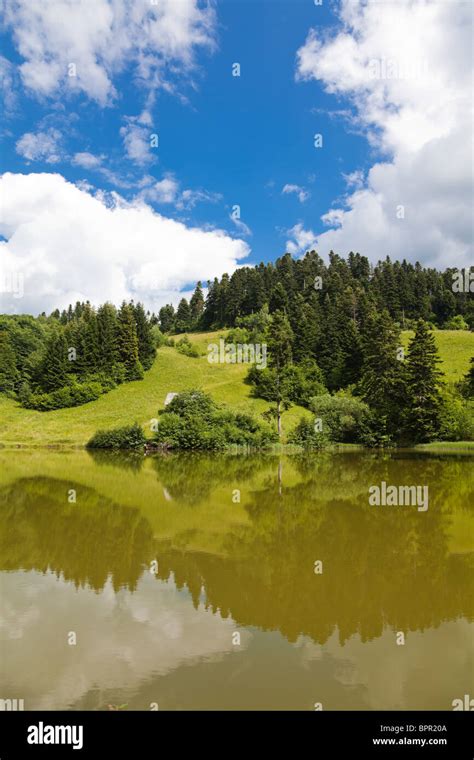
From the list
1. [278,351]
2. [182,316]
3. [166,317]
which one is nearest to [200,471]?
[278,351]

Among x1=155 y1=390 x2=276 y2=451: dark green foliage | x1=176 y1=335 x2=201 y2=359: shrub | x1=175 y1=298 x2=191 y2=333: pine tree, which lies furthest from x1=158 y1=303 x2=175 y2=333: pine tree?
x1=155 y1=390 x2=276 y2=451: dark green foliage

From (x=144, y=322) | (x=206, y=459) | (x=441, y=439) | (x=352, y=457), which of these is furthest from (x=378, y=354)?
(x=144, y=322)

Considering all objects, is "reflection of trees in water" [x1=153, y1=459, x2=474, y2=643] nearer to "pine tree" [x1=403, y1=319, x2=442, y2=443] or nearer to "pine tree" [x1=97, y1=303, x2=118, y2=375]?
"pine tree" [x1=403, y1=319, x2=442, y2=443]

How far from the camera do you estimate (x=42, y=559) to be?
11.6 m

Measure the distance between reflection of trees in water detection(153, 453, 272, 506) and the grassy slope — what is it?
12.6 m

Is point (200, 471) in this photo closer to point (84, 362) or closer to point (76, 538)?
point (76, 538)

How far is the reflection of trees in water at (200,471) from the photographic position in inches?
863

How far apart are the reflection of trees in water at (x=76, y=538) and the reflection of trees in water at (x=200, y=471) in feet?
12.6

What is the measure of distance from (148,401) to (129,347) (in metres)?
13.8

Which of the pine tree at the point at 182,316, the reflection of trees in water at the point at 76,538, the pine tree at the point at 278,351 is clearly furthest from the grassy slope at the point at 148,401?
the pine tree at the point at 182,316

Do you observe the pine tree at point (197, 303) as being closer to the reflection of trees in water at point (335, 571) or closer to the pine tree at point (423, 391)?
the pine tree at point (423, 391)

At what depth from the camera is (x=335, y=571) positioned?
10156 mm

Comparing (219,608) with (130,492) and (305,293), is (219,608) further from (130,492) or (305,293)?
(305,293)

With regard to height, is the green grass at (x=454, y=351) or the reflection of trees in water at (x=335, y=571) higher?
the green grass at (x=454, y=351)
